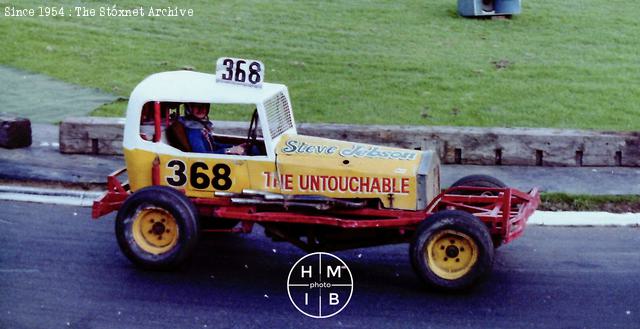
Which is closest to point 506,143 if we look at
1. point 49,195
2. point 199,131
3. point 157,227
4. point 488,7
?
point 199,131

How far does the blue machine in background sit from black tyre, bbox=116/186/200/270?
12.2 metres

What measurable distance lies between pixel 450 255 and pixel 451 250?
0.16ft

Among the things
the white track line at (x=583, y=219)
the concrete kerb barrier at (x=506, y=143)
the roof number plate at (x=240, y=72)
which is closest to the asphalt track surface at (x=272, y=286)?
the white track line at (x=583, y=219)

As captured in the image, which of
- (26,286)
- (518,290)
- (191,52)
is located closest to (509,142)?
(518,290)

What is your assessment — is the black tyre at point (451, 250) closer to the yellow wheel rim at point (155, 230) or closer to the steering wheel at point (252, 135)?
the steering wheel at point (252, 135)

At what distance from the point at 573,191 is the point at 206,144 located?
168 inches

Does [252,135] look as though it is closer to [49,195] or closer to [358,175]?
[358,175]

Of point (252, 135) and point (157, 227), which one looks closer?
point (157, 227)

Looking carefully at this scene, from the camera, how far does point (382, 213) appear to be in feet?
27.9

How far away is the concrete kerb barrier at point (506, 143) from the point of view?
11922mm

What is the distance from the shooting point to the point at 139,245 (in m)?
8.67

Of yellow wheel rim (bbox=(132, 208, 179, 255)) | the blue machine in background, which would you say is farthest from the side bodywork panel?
the blue machine in background

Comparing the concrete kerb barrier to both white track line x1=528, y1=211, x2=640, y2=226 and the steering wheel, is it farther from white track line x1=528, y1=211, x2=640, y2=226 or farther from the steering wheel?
the steering wheel

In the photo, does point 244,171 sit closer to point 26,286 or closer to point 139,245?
point 139,245
